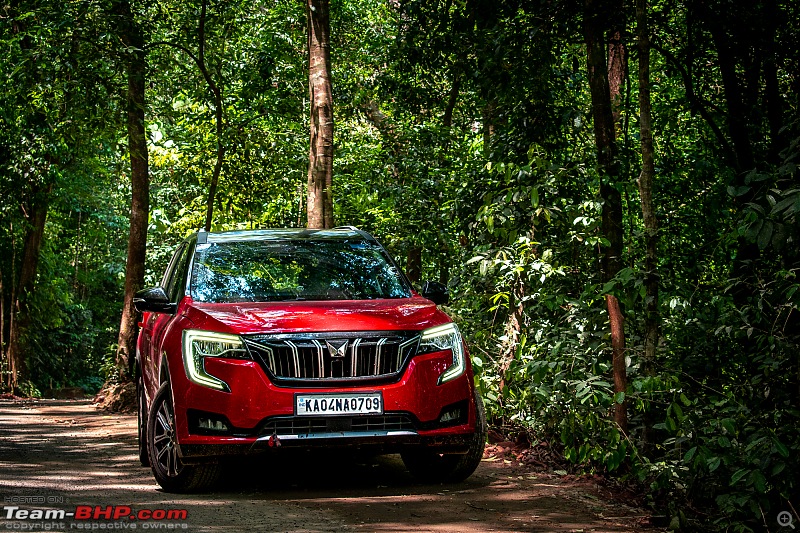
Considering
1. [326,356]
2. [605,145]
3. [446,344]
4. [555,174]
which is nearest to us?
[326,356]

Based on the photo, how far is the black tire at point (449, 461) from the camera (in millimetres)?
7707

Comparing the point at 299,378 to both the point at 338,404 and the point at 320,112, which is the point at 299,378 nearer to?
the point at 338,404

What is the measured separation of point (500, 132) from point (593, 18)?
2.05m

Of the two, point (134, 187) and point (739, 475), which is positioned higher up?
point (134, 187)

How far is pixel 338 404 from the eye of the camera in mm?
7066

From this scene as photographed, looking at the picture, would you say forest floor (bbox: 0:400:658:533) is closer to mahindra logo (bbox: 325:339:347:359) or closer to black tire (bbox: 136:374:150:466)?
A: black tire (bbox: 136:374:150:466)

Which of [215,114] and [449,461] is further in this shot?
[215,114]

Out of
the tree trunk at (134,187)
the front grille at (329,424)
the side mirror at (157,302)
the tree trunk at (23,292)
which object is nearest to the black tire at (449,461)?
the front grille at (329,424)

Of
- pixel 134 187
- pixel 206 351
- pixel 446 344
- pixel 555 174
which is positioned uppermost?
pixel 134 187

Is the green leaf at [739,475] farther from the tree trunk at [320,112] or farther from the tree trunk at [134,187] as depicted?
the tree trunk at [134,187]

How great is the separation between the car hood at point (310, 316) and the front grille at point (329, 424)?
1.95ft

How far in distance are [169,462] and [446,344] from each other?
2.11 meters

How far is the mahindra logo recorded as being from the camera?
7.11 metres

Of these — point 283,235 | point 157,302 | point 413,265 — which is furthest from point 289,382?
point 413,265
